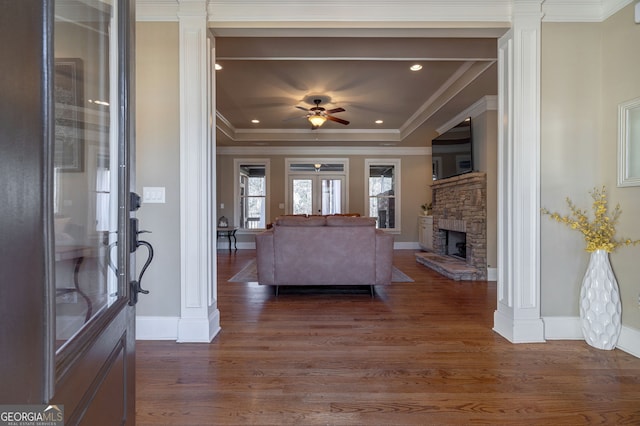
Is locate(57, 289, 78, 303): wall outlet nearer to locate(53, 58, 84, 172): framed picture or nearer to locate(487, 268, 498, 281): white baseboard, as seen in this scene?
locate(53, 58, 84, 172): framed picture

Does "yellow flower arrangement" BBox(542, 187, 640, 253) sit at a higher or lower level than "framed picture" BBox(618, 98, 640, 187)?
lower

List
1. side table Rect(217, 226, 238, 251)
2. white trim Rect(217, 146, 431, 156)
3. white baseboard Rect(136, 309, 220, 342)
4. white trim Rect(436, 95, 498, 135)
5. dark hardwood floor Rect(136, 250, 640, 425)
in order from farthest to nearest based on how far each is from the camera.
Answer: white trim Rect(217, 146, 431, 156)
side table Rect(217, 226, 238, 251)
white trim Rect(436, 95, 498, 135)
white baseboard Rect(136, 309, 220, 342)
dark hardwood floor Rect(136, 250, 640, 425)

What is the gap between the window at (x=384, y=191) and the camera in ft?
27.5

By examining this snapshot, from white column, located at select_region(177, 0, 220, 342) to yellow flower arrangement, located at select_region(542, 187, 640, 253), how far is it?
284 cm

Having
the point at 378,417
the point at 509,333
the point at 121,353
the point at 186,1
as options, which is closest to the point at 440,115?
the point at 509,333

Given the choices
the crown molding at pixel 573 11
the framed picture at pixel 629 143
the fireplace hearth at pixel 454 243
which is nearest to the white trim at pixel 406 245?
the fireplace hearth at pixel 454 243

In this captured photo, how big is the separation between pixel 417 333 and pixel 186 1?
334 cm

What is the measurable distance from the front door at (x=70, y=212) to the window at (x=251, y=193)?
753 cm

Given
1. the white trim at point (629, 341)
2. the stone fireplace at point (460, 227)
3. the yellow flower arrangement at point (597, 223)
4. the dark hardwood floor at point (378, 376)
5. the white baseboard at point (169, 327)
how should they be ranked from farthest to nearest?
the stone fireplace at point (460, 227) → the white baseboard at point (169, 327) → the yellow flower arrangement at point (597, 223) → the white trim at point (629, 341) → the dark hardwood floor at point (378, 376)

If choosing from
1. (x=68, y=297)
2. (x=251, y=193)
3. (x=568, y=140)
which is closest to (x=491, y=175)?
(x=568, y=140)

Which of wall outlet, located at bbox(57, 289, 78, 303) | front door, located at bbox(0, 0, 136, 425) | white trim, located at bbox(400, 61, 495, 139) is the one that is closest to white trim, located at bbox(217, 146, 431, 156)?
white trim, located at bbox(400, 61, 495, 139)

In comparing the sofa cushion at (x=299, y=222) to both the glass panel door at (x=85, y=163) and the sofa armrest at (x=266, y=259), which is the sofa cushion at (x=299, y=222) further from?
the glass panel door at (x=85, y=163)

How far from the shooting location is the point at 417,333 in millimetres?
2770

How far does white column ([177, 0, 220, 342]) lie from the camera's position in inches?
102
